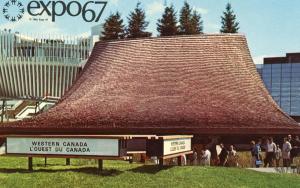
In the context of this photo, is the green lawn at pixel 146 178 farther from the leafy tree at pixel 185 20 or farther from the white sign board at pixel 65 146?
the leafy tree at pixel 185 20

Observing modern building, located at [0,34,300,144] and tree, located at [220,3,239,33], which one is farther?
tree, located at [220,3,239,33]

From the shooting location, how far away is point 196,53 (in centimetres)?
3378

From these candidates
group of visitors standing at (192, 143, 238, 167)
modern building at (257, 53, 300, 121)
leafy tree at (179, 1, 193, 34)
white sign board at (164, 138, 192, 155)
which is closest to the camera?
white sign board at (164, 138, 192, 155)

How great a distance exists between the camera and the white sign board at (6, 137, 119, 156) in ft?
50.1

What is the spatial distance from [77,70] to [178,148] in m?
39.3

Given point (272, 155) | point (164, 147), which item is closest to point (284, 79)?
point (272, 155)

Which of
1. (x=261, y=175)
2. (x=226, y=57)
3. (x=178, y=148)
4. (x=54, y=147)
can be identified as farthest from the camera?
(x=226, y=57)

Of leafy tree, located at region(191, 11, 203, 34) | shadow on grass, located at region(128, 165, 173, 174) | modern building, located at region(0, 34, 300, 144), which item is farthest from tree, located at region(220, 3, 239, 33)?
shadow on grass, located at region(128, 165, 173, 174)

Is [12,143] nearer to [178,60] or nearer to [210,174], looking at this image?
[210,174]

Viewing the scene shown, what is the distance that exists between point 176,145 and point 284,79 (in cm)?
9847

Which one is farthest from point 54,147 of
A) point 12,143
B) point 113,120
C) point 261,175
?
point 113,120

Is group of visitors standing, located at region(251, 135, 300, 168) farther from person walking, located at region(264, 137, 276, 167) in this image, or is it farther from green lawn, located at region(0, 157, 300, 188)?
green lawn, located at region(0, 157, 300, 188)

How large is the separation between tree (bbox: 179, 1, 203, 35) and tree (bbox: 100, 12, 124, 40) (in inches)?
252

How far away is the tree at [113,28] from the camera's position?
6481cm
